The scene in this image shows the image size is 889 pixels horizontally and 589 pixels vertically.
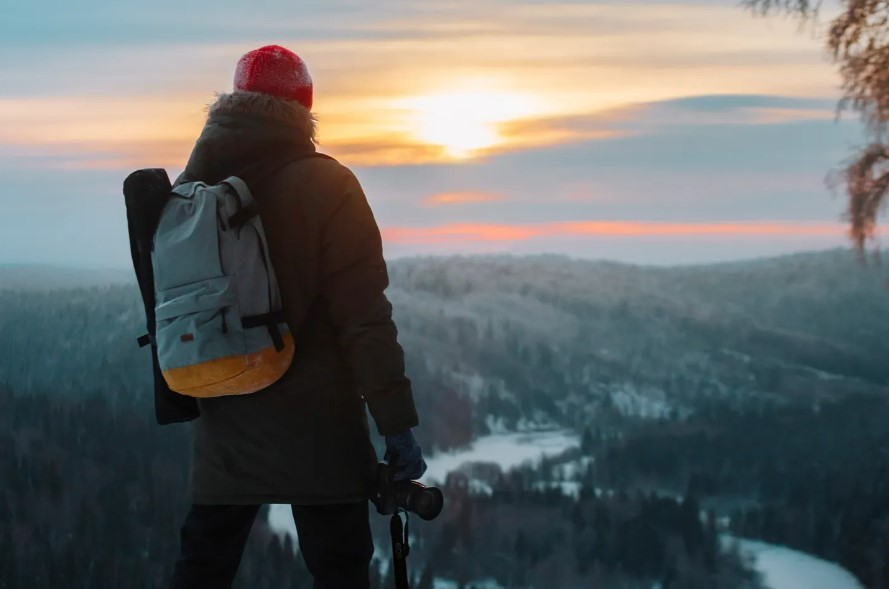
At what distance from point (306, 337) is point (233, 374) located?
0.19 meters

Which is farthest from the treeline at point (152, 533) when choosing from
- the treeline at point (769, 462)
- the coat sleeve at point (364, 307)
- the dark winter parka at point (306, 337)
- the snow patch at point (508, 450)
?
the coat sleeve at point (364, 307)

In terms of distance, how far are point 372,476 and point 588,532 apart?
18.6m

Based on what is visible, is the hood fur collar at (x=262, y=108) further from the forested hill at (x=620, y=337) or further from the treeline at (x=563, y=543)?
the forested hill at (x=620, y=337)

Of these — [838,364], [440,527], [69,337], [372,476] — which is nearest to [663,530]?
[440,527]

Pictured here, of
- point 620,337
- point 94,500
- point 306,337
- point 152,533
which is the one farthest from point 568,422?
point 306,337

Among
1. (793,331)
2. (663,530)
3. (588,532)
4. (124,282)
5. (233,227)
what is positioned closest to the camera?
(233,227)

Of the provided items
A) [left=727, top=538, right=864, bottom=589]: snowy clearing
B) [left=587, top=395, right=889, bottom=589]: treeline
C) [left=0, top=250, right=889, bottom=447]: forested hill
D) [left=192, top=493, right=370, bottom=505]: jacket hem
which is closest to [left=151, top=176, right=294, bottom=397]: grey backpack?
[left=192, top=493, right=370, bottom=505]: jacket hem

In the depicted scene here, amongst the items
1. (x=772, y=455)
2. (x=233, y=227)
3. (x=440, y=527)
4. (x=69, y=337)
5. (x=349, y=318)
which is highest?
(x=233, y=227)

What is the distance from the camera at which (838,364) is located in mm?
30609

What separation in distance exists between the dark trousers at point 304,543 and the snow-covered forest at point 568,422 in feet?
12.5

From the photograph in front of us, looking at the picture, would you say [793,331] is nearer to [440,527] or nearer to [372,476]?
[440,527]

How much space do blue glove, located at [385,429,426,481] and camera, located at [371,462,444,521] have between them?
0.5 inches

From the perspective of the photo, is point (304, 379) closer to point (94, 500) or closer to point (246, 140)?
point (246, 140)

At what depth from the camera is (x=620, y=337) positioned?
3838 centimetres
